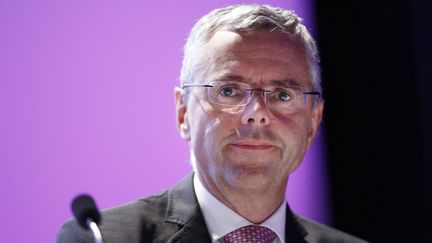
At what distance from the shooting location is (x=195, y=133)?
243 centimetres

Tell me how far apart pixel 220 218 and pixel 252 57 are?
1.97 ft

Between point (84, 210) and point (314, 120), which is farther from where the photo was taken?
point (314, 120)

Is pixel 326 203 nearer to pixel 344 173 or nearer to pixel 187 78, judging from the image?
pixel 344 173

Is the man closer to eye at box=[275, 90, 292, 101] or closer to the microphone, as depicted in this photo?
eye at box=[275, 90, 292, 101]

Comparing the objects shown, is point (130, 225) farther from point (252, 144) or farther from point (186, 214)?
point (252, 144)

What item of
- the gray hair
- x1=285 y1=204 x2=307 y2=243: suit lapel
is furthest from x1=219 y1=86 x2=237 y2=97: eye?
x1=285 y1=204 x2=307 y2=243: suit lapel

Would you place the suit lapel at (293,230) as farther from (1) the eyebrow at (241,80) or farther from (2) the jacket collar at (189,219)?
(1) the eyebrow at (241,80)

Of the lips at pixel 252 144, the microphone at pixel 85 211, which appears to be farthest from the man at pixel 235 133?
the microphone at pixel 85 211

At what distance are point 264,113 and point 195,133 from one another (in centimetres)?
28

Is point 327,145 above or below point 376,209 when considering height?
above

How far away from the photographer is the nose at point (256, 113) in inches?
91.5

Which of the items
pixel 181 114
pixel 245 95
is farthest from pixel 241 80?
pixel 181 114

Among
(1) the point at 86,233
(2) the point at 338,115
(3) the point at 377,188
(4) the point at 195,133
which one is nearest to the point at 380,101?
(2) the point at 338,115

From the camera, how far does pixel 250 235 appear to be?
2381mm
